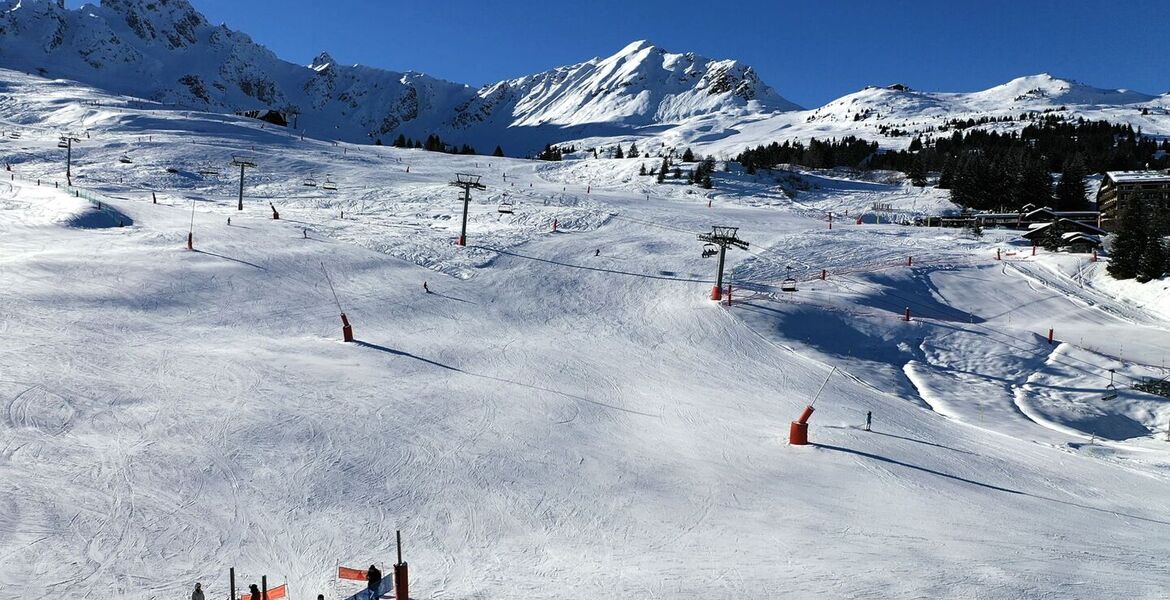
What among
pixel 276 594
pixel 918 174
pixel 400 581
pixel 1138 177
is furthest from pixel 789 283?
pixel 1138 177

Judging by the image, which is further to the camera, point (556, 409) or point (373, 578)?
point (556, 409)

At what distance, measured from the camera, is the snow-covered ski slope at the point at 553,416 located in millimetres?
9406

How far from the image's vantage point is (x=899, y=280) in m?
33.3

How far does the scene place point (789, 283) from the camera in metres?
30.6

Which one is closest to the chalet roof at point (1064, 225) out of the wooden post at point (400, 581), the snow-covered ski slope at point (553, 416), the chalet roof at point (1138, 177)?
the snow-covered ski slope at point (553, 416)

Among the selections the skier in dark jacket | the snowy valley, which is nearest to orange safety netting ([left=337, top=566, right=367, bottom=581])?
the skier in dark jacket

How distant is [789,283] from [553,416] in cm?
1879

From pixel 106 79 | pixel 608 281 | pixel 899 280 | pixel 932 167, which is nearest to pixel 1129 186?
pixel 932 167

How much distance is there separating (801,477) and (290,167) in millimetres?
54883

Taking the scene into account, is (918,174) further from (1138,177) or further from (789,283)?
(789,283)

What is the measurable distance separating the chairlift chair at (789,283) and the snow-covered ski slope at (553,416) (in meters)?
0.55

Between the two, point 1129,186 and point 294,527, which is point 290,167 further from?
point 1129,186

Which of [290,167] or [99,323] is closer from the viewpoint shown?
[99,323]

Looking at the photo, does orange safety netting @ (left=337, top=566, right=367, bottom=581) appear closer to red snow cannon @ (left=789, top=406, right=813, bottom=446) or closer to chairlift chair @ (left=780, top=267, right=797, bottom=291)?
red snow cannon @ (left=789, top=406, right=813, bottom=446)
